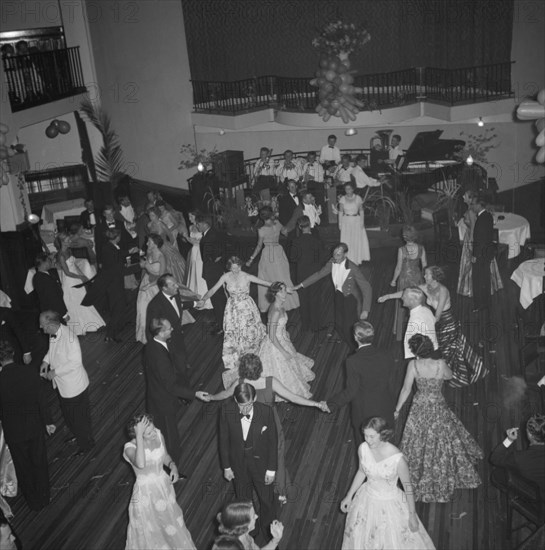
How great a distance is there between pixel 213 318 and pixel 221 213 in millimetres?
4115

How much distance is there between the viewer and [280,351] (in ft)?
22.4

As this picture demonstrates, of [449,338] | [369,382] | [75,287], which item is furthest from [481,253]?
[75,287]

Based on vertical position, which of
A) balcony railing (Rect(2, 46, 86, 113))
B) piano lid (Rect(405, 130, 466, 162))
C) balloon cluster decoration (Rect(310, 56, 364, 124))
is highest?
balcony railing (Rect(2, 46, 86, 113))

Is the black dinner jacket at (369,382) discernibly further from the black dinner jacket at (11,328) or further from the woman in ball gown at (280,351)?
the black dinner jacket at (11,328)

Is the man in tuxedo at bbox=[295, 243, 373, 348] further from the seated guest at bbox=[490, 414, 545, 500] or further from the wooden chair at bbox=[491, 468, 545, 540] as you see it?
the seated guest at bbox=[490, 414, 545, 500]

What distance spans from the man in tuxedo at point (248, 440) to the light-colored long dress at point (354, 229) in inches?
224

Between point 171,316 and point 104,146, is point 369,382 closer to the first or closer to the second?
point 171,316

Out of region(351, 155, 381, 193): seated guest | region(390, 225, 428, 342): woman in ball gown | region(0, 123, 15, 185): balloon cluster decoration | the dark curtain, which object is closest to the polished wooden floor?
region(390, 225, 428, 342): woman in ball gown

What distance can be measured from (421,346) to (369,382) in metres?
0.48

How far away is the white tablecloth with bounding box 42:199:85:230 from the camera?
1293 centimetres

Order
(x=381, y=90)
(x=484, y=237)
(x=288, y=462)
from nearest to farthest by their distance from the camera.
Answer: (x=288, y=462) < (x=484, y=237) < (x=381, y=90)

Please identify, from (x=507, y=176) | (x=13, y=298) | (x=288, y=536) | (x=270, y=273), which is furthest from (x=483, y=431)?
(x=507, y=176)

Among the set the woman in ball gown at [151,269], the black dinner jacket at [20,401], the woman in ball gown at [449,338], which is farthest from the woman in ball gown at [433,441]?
the woman in ball gown at [151,269]

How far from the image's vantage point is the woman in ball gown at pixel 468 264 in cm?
873
